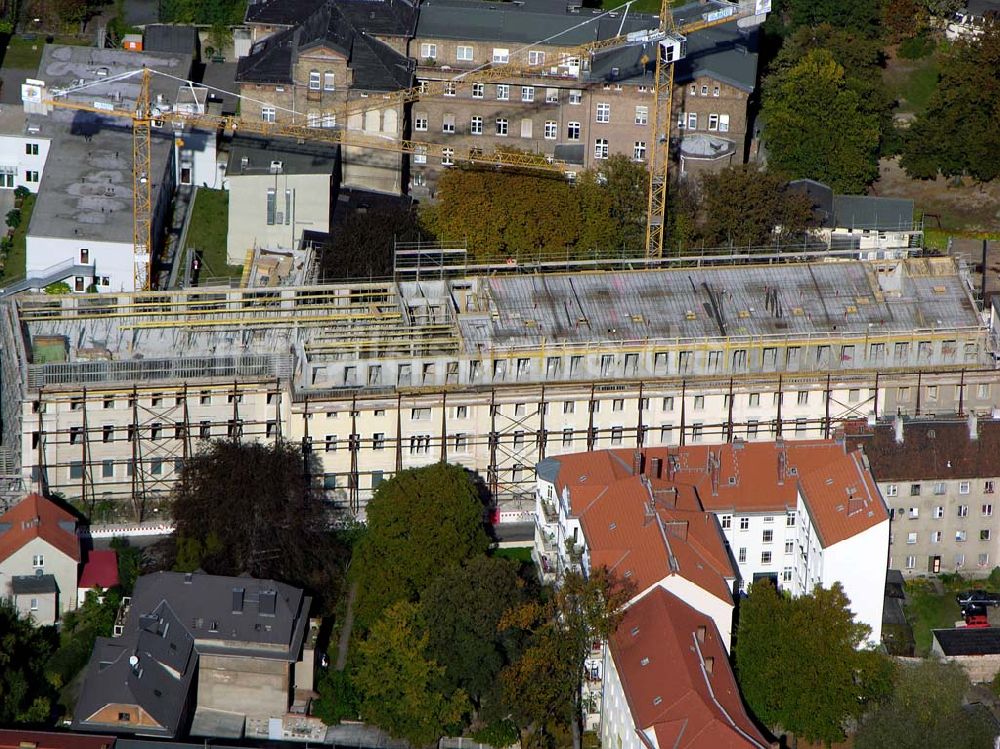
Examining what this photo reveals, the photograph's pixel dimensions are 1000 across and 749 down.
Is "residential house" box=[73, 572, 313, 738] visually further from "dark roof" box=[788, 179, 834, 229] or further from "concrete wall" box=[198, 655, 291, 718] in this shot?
"dark roof" box=[788, 179, 834, 229]

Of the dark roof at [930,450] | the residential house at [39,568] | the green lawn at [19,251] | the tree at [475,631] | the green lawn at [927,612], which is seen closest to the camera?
the tree at [475,631]

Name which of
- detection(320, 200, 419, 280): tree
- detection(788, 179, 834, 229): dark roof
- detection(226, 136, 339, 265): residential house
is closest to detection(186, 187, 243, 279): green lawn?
detection(226, 136, 339, 265): residential house

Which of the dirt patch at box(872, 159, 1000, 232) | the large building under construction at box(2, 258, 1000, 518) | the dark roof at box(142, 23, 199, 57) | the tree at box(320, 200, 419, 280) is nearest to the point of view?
the large building under construction at box(2, 258, 1000, 518)

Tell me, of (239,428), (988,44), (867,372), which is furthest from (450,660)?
Answer: (988,44)

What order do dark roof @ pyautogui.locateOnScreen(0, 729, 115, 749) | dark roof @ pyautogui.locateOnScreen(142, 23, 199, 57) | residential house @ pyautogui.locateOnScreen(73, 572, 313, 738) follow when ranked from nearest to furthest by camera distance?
1. dark roof @ pyautogui.locateOnScreen(0, 729, 115, 749)
2. residential house @ pyautogui.locateOnScreen(73, 572, 313, 738)
3. dark roof @ pyautogui.locateOnScreen(142, 23, 199, 57)

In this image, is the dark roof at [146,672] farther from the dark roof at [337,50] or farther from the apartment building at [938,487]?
the dark roof at [337,50]

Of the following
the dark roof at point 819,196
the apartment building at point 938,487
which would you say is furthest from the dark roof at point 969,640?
the dark roof at point 819,196

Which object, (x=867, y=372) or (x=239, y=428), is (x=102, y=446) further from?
(x=867, y=372)

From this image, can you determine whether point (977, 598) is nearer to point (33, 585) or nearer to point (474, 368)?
point (474, 368)
